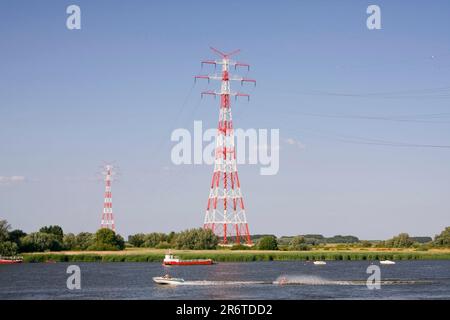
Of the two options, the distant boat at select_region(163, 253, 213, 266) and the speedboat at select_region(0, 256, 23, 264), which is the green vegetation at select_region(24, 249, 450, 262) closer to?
the speedboat at select_region(0, 256, 23, 264)

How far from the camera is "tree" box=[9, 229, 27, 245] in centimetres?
18738

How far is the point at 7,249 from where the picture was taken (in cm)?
18050

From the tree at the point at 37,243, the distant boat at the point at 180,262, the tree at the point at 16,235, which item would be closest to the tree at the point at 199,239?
the distant boat at the point at 180,262

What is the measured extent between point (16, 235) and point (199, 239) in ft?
149

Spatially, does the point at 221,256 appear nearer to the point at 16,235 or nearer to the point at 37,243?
the point at 37,243

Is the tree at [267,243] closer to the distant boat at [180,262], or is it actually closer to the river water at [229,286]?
the distant boat at [180,262]

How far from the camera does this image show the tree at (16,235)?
187m

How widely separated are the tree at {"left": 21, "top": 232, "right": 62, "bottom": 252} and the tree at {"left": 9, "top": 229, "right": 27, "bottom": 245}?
1.44 meters

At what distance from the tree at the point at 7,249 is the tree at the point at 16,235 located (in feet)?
17.3

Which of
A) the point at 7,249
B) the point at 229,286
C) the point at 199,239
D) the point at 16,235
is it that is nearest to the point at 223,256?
the point at 199,239

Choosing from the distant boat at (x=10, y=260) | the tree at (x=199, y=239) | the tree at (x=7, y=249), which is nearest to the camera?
the distant boat at (x=10, y=260)

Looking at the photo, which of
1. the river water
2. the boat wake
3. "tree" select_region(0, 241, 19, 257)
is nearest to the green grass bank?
"tree" select_region(0, 241, 19, 257)
